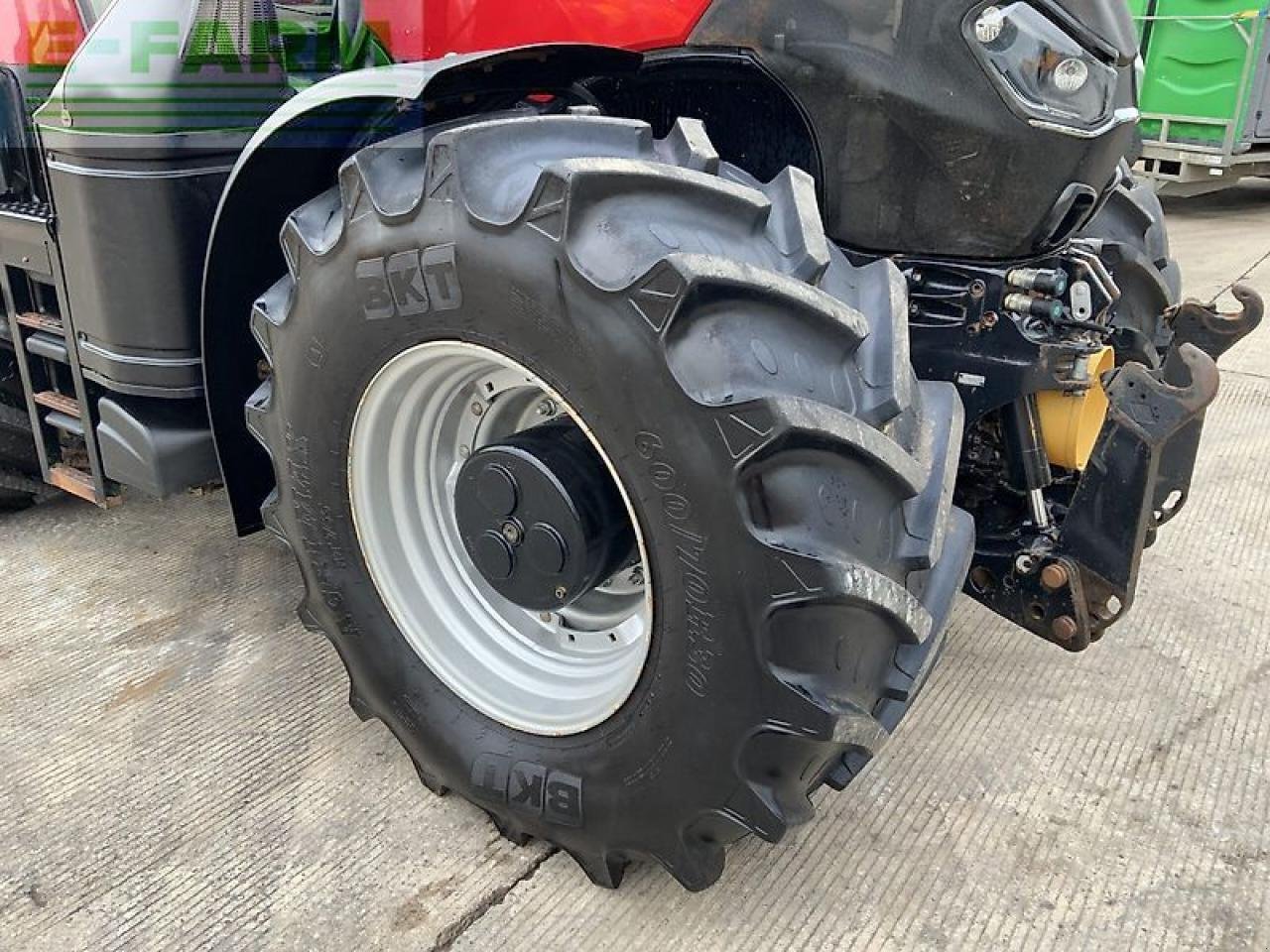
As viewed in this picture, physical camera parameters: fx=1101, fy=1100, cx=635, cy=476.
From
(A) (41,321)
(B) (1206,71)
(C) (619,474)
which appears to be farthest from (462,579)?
(B) (1206,71)

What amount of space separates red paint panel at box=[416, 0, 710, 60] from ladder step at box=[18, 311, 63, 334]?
1.19 meters

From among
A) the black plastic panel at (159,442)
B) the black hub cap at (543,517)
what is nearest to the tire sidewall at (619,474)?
the black hub cap at (543,517)

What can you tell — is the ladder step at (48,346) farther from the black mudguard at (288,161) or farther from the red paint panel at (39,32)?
the red paint panel at (39,32)

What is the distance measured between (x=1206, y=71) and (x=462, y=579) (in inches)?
338

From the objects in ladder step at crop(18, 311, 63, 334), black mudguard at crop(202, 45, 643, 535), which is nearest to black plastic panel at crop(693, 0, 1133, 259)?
black mudguard at crop(202, 45, 643, 535)

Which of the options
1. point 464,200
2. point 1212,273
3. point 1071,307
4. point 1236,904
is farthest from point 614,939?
point 1212,273

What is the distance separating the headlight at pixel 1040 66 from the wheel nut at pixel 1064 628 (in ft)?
3.01

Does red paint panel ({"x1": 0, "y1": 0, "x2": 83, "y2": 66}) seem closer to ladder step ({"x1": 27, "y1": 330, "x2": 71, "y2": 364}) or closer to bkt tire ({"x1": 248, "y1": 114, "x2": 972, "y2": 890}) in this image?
ladder step ({"x1": 27, "y1": 330, "x2": 71, "y2": 364})

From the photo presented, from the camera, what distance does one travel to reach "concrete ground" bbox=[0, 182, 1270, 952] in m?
1.96

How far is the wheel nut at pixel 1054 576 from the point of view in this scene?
2.15 metres

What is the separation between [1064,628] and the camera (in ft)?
7.15

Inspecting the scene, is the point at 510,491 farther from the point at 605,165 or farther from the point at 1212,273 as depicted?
the point at 1212,273

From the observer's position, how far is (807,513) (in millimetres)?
1514

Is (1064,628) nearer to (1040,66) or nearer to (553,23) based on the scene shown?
(1040,66)
